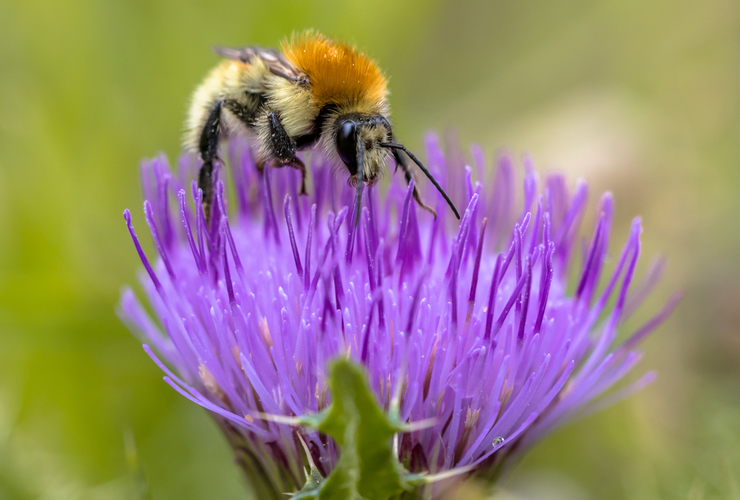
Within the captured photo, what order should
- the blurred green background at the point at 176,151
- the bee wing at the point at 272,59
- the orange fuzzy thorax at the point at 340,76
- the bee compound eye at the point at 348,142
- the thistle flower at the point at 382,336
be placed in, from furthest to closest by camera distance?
the blurred green background at the point at 176,151 → the bee wing at the point at 272,59 → the orange fuzzy thorax at the point at 340,76 → the bee compound eye at the point at 348,142 → the thistle flower at the point at 382,336

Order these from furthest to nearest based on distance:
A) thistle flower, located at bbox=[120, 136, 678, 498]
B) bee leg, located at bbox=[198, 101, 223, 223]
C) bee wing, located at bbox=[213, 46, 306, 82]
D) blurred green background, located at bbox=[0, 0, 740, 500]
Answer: blurred green background, located at bbox=[0, 0, 740, 500] → bee leg, located at bbox=[198, 101, 223, 223] → bee wing, located at bbox=[213, 46, 306, 82] → thistle flower, located at bbox=[120, 136, 678, 498]

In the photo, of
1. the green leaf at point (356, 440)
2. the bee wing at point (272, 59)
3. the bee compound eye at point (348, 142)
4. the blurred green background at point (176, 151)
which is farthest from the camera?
the blurred green background at point (176, 151)

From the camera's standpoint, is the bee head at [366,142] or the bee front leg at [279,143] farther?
the bee front leg at [279,143]

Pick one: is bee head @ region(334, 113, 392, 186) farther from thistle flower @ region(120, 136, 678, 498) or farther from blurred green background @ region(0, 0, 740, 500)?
blurred green background @ region(0, 0, 740, 500)

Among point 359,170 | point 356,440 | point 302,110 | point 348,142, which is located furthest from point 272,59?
point 356,440

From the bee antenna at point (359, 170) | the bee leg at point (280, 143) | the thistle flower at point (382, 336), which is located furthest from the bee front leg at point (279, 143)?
the bee antenna at point (359, 170)

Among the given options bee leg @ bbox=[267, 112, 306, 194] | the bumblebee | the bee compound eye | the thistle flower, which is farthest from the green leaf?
bee leg @ bbox=[267, 112, 306, 194]

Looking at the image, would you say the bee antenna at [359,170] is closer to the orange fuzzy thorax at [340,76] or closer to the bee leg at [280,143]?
the orange fuzzy thorax at [340,76]
